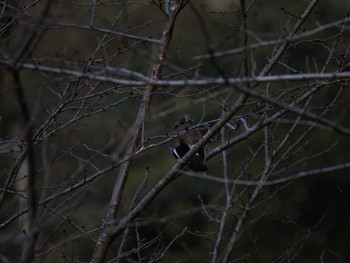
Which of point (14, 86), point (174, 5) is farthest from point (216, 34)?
point (14, 86)

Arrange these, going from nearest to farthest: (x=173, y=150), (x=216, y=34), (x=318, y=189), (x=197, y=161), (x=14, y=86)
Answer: (x=14, y=86), (x=197, y=161), (x=173, y=150), (x=318, y=189), (x=216, y=34)

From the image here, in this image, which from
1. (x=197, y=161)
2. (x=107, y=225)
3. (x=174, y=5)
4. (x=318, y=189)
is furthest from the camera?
(x=318, y=189)

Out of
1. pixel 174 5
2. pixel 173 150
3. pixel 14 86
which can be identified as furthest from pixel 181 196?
pixel 14 86

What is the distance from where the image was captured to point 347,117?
12.9 metres

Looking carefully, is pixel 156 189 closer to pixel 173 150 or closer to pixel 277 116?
pixel 277 116

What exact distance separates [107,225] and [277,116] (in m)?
1.53

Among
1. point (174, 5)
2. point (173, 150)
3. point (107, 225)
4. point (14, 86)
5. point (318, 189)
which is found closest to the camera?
point (14, 86)

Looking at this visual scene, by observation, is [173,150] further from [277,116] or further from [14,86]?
[14,86]

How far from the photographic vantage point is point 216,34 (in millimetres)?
14461

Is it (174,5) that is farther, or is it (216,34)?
(216,34)

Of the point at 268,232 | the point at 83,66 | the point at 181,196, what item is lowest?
the point at 268,232

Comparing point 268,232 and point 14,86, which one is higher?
point 14,86

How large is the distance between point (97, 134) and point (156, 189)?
10.00m

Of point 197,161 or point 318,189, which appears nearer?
point 197,161
